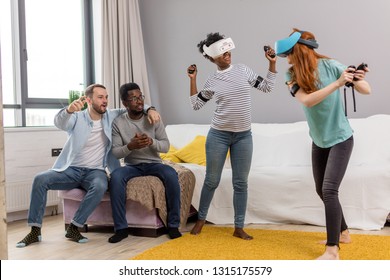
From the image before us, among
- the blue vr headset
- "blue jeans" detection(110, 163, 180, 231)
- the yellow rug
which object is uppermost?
the blue vr headset

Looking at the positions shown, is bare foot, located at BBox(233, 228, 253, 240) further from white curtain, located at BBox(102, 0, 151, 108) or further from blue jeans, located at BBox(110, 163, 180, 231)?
white curtain, located at BBox(102, 0, 151, 108)

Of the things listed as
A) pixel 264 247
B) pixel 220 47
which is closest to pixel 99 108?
pixel 220 47

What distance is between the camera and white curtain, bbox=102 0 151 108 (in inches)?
187

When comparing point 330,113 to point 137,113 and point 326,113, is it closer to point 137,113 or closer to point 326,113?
point 326,113

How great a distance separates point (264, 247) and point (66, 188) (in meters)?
1.32

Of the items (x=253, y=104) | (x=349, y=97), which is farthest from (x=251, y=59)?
(x=349, y=97)

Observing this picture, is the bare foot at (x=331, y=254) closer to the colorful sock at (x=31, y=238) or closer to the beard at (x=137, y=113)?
the beard at (x=137, y=113)

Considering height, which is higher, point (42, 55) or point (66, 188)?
point (42, 55)

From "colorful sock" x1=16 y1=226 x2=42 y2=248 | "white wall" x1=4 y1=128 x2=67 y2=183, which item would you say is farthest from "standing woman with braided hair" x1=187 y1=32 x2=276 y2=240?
"white wall" x1=4 y1=128 x2=67 y2=183

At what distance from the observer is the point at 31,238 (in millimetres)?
3123

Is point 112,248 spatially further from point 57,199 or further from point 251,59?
point 251,59

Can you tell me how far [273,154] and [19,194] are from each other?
198cm

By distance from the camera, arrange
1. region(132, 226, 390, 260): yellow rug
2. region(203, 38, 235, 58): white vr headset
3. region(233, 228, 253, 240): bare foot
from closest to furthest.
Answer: region(132, 226, 390, 260): yellow rug → region(203, 38, 235, 58): white vr headset → region(233, 228, 253, 240): bare foot

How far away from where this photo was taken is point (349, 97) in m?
4.13
